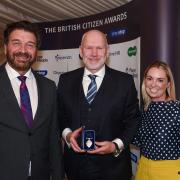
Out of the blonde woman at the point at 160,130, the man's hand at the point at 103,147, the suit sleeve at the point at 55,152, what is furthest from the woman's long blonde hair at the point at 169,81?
the suit sleeve at the point at 55,152

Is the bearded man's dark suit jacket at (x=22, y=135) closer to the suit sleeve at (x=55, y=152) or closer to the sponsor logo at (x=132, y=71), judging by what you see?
the suit sleeve at (x=55, y=152)

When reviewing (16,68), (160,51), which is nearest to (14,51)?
(16,68)

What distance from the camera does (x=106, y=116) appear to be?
8.75 ft

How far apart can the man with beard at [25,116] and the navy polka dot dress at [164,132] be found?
2.53 feet

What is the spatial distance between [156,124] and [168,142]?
172 millimetres

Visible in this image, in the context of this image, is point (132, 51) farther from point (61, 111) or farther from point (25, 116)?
point (25, 116)

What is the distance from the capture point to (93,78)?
9.05 feet

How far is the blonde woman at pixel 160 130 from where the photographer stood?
2598mm

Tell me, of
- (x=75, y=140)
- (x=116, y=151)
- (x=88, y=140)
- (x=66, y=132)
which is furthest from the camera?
(x=66, y=132)

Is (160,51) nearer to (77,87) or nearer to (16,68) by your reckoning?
(77,87)

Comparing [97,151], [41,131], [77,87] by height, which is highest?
[77,87]

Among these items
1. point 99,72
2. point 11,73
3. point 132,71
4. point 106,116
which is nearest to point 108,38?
point 132,71

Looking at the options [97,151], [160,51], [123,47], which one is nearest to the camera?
[97,151]

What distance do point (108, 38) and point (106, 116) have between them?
2100 millimetres
